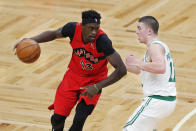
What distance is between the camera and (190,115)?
32.3ft

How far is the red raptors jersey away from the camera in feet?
27.2

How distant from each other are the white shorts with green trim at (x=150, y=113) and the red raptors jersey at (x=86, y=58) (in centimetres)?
95

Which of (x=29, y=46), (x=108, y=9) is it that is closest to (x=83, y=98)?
(x=29, y=46)

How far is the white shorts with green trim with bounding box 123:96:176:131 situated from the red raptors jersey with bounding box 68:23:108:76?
95 cm

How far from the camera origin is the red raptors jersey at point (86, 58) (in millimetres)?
8289

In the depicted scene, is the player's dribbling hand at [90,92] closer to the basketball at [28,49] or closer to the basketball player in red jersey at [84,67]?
the basketball player in red jersey at [84,67]

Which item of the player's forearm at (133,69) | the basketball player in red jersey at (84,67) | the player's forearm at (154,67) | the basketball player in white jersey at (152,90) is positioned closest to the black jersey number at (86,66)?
the basketball player in red jersey at (84,67)

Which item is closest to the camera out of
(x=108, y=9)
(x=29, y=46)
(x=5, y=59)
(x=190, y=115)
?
(x=29, y=46)

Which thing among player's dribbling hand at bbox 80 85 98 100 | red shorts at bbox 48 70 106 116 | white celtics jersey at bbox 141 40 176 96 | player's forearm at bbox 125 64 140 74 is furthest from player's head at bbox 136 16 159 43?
red shorts at bbox 48 70 106 116

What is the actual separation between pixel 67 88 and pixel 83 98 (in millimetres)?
300

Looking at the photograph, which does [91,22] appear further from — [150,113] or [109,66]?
[109,66]

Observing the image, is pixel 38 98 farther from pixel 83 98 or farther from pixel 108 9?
pixel 108 9

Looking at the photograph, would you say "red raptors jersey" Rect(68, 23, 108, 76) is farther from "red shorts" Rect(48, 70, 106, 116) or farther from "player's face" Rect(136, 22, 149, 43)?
"player's face" Rect(136, 22, 149, 43)

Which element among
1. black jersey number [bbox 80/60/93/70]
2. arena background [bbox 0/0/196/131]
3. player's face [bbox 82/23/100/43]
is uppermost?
player's face [bbox 82/23/100/43]
